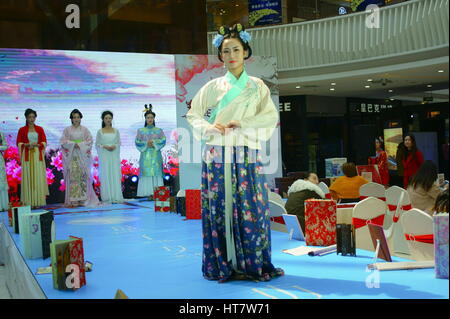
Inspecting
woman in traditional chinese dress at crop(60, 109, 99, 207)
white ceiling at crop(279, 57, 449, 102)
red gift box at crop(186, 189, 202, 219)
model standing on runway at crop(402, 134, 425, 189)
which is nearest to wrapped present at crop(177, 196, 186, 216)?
red gift box at crop(186, 189, 202, 219)

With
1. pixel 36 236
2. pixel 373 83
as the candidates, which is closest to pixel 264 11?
pixel 373 83

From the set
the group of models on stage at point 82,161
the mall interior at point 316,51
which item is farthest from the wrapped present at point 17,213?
the group of models on stage at point 82,161

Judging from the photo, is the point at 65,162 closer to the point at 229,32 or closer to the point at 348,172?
the point at 348,172

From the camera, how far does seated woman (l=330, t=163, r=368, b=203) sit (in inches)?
251

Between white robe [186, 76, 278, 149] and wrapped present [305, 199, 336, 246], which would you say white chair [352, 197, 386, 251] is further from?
white robe [186, 76, 278, 149]

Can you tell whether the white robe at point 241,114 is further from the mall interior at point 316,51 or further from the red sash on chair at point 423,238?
the red sash on chair at point 423,238

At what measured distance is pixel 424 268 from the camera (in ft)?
11.3

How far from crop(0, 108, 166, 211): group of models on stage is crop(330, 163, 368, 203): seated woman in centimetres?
488

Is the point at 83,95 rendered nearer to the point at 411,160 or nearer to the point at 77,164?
the point at 77,164

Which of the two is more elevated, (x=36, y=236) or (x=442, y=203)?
(x=442, y=203)

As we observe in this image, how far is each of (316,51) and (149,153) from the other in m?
4.24

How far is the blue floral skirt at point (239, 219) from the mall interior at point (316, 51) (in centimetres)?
22

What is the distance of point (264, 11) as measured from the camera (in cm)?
1208
